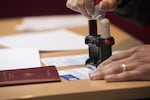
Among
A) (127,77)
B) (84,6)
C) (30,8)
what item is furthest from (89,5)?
(30,8)

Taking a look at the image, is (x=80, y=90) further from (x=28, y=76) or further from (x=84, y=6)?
(x=84, y=6)

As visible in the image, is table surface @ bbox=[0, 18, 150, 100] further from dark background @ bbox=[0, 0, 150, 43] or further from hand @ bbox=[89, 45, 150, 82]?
dark background @ bbox=[0, 0, 150, 43]

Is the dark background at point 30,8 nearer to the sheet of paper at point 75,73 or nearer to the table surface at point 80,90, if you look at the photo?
the sheet of paper at point 75,73

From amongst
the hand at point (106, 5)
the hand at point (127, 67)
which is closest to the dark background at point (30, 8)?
the hand at point (106, 5)

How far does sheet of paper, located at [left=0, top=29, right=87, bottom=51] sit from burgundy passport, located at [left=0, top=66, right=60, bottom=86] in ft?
1.05

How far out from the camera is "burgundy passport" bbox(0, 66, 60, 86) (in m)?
0.88

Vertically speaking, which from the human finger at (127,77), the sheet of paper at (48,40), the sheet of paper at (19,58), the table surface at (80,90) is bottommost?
the table surface at (80,90)

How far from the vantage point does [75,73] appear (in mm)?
971

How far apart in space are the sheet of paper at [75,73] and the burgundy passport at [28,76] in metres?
0.03

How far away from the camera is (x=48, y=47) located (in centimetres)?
129

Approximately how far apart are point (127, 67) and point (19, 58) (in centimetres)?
38

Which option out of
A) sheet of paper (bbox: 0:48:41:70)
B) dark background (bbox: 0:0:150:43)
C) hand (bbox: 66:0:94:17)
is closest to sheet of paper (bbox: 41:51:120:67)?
sheet of paper (bbox: 0:48:41:70)

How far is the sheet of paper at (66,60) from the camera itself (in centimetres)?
108

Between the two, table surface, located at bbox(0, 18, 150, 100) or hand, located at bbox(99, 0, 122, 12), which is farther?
hand, located at bbox(99, 0, 122, 12)
